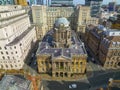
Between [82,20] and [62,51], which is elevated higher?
[82,20]

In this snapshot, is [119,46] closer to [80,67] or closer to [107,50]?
[107,50]

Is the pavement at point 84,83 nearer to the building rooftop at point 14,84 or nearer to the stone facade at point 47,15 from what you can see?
the building rooftop at point 14,84

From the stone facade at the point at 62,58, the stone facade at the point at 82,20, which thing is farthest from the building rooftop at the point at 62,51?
the stone facade at the point at 82,20

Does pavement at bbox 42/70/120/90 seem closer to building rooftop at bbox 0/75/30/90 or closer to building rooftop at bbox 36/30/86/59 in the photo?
building rooftop at bbox 36/30/86/59

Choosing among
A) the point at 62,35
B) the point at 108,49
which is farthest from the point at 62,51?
the point at 108,49

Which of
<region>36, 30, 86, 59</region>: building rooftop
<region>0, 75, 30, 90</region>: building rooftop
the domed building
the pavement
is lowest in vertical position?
the pavement

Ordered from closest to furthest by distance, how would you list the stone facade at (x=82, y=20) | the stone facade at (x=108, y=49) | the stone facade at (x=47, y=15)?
1. the stone facade at (x=108, y=49)
2. the stone facade at (x=47, y=15)
3. the stone facade at (x=82, y=20)

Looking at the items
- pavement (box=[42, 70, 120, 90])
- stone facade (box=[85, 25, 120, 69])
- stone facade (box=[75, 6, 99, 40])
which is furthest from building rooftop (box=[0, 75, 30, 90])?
stone facade (box=[75, 6, 99, 40])

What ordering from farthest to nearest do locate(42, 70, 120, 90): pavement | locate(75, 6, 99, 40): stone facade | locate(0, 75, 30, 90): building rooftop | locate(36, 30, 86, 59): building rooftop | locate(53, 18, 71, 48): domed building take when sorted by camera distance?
locate(75, 6, 99, 40): stone facade
locate(53, 18, 71, 48): domed building
locate(36, 30, 86, 59): building rooftop
locate(42, 70, 120, 90): pavement
locate(0, 75, 30, 90): building rooftop

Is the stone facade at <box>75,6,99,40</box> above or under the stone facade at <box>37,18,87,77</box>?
A: above

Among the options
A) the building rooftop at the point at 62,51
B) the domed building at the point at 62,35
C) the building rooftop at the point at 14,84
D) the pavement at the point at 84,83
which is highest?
the domed building at the point at 62,35

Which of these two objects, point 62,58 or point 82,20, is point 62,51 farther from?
point 82,20
